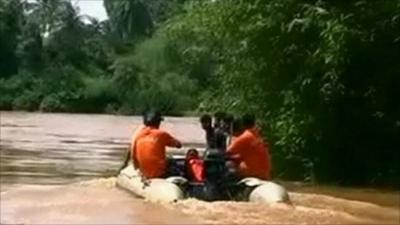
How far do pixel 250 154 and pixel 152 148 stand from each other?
1452 mm

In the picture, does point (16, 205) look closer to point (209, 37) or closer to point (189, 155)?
point (189, 155)

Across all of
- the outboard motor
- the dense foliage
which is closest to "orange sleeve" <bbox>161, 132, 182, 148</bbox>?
the outboard motor

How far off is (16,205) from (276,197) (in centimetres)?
353

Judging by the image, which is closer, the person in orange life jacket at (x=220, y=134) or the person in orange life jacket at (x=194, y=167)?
the person in orange life jacket at (x=194, y=167)

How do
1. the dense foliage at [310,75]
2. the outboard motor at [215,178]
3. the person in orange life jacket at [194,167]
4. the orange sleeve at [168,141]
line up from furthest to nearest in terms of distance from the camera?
1. the dense foliage at [310,75]
2. the orange sleeve at [168,141]
3. the person in orange life jacket at [194,167]
4. the outboard motor at [215,178]

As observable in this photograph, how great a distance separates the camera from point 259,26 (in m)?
20.1

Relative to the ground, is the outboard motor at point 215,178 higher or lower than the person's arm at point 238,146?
lower

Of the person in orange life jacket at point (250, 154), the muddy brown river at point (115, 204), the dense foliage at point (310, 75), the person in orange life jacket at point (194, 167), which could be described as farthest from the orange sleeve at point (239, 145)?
the dense foliage at point (310, 75)

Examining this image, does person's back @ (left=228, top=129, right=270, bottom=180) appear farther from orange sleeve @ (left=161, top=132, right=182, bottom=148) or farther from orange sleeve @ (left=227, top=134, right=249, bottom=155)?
orange sleeve @ (left=161, top=132, right=182, bottom=148)

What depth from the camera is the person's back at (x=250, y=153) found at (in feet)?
51.1

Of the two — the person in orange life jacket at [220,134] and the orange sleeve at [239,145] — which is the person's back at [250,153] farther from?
the person in orange life jacket at [220,134]

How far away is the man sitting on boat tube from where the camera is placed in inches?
621

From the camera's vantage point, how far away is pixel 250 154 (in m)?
15.7

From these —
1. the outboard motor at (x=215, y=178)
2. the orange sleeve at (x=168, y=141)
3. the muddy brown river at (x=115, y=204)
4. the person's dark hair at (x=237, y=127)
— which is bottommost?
the muddy brown river at (x=115, y=204)
